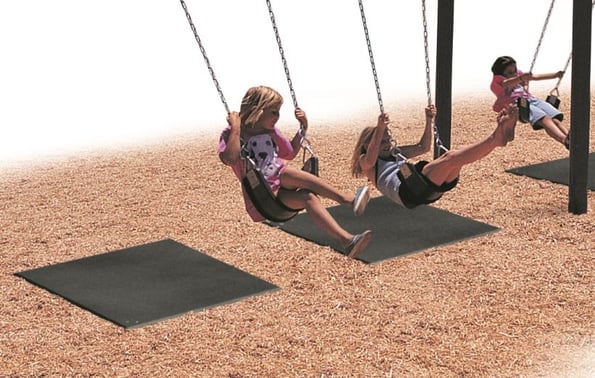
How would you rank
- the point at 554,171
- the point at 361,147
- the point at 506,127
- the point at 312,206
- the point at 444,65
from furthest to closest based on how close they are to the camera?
the point at 554,171, the point at 444,65, the point at 506,127, the point at 361,147, the point at 312,206

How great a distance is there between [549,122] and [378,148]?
2769 millimetres

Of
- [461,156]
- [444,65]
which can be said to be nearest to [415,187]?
[461,156]

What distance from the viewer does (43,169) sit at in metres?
11.7

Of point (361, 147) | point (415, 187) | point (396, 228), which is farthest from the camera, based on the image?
point (396, 228)

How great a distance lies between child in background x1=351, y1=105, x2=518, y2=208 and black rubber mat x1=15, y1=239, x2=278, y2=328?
0.96 metres

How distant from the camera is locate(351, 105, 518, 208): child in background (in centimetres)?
783

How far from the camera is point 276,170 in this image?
24.5ft

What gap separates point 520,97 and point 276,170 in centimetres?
324

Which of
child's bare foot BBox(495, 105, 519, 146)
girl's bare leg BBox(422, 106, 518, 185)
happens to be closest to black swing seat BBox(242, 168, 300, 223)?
girl's bare leg BBox(422, 106, 518, 185)

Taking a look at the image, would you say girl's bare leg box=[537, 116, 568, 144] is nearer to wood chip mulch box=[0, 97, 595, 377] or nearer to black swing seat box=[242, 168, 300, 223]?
wood chip mulch box=[0, 97, 595, 377]

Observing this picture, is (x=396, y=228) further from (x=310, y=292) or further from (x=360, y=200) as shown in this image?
(x=360, y=200)

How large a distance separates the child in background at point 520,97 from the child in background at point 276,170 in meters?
2.88

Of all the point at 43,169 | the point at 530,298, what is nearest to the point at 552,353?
the point at 530,298

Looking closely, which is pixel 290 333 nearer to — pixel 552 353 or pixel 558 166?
pixel 552 353
